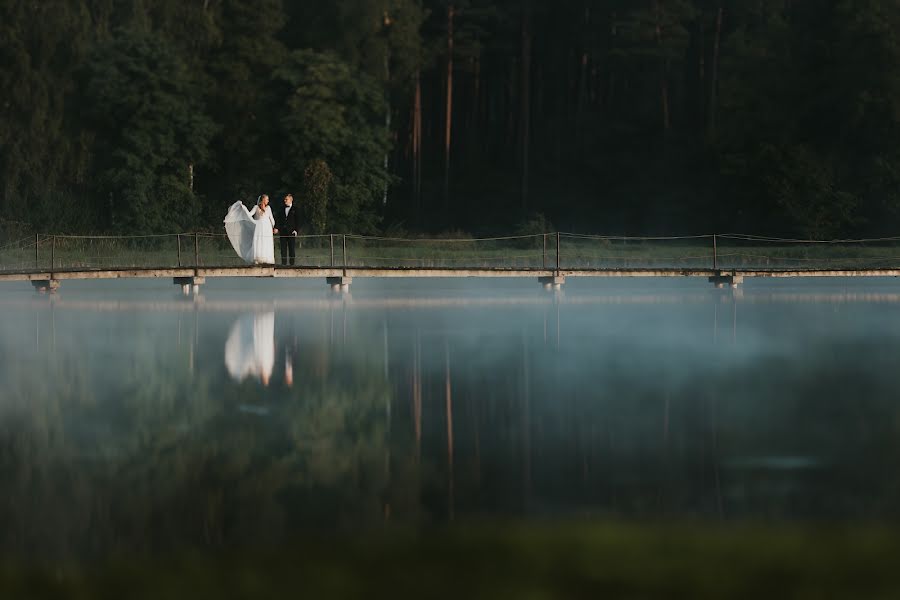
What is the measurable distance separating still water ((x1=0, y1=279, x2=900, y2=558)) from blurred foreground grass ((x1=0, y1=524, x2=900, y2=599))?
520mm

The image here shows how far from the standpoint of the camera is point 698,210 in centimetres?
5772

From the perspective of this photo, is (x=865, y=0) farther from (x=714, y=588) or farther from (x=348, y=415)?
(x=714, y=588)

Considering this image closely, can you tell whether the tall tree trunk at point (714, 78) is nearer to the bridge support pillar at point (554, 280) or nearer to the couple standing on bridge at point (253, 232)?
the bridge support pillar at point (554, 280)

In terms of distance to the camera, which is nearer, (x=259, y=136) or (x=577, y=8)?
(x=259, y=136)

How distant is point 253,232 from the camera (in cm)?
3241

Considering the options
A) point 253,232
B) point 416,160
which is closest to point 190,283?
point 253,232

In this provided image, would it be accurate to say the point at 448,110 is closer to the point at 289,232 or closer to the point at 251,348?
the point at 289,232

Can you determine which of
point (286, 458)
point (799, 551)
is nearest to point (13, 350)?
point (286, 458)

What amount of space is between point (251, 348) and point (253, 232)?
13190mm

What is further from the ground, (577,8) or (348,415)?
(577,8)

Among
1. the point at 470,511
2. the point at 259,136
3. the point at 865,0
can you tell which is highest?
the point at 865,0

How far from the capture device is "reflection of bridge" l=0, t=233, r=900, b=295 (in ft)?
113

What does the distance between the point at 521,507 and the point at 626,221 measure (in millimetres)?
53471

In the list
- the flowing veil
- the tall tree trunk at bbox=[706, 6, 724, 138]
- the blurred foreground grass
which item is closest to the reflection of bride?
the flowing veil
